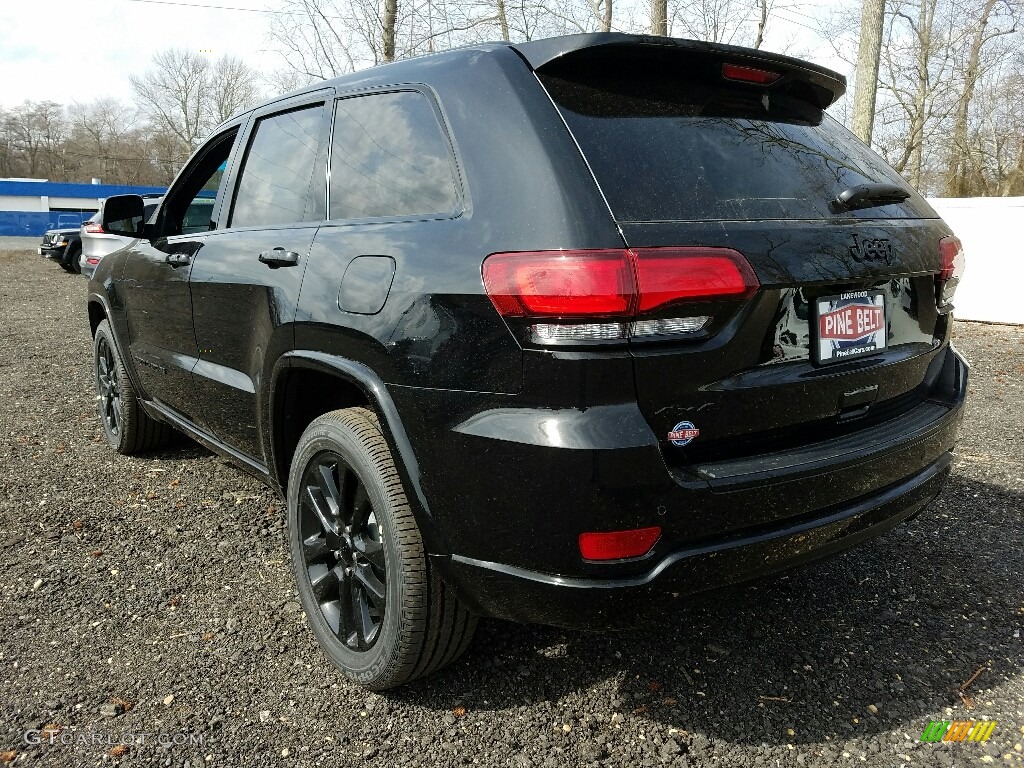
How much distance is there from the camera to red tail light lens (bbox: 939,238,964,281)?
2.38 m

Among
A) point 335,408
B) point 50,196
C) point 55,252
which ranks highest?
point 50,196

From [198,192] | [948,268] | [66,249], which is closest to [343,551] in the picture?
[948,268]

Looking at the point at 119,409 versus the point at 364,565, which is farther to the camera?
the point at 119,409

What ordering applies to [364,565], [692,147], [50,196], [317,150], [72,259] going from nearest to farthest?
[692,147] < [364,565] < [317,150] < [72,259] < [50,196]

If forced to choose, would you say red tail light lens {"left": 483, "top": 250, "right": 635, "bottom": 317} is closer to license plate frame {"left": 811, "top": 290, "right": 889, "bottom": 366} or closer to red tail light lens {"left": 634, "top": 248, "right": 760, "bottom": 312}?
red tail light lens {"left": 634, "top": 248, "right": 760, "bottom": 312}

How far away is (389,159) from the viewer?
7.68ft

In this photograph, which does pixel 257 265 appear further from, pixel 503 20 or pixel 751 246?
pixel 503 20

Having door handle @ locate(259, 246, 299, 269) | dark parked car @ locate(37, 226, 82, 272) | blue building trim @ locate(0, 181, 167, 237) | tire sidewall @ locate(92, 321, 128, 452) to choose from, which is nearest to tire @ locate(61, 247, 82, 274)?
dark parked car @ locate(37, 226, 82, 272)

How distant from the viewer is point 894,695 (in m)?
2.35

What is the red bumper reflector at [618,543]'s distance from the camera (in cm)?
175

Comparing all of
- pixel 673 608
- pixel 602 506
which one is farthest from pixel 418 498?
pixel 673 608

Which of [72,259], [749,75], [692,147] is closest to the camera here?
[692,147]

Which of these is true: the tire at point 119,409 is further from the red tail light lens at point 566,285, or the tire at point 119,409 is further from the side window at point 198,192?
the red tail light lens at point 566,285

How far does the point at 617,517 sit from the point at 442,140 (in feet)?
3.77
